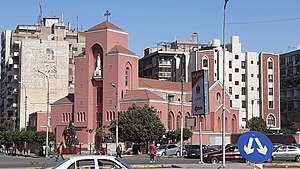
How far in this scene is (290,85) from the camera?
12219cm

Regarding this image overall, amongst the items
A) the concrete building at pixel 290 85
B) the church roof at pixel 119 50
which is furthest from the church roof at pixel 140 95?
the concrete building at pixel 290 85

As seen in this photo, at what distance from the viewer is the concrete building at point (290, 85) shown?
118 m

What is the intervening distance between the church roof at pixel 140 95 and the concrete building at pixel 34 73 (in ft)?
87.8

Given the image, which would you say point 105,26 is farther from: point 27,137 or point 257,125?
point 257,125

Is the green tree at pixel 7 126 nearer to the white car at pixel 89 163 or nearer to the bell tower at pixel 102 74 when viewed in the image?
the bell tower at pixel 102 74

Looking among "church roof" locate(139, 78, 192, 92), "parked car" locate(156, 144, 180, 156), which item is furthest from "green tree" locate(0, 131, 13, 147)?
"parked car" locate(156, 144, 180, 156)

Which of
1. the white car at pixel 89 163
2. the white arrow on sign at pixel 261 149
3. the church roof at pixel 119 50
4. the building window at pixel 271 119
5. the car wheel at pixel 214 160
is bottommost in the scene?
the car wheel at pixel 214 160

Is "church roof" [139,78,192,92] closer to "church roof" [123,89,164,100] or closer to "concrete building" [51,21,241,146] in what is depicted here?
"concrete building" [51,21,241,146]

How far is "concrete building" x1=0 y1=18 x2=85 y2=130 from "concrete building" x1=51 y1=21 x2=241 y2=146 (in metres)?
17.1

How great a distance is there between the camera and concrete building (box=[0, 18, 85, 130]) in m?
116

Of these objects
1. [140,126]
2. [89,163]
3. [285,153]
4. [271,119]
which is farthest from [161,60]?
[89,163]

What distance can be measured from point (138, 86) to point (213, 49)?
34254mm

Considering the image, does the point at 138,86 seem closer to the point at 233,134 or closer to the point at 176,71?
the point at 233,134

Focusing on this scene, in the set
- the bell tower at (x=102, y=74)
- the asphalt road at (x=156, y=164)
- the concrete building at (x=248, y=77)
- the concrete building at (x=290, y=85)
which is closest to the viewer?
the asphalt road at (x=156, y=164)
